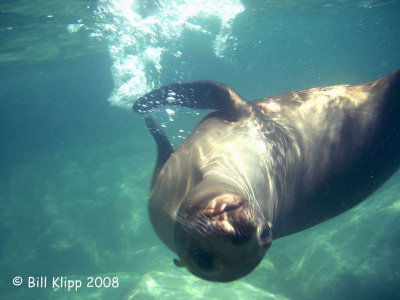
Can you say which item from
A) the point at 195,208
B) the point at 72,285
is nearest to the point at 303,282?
the point at 195,208

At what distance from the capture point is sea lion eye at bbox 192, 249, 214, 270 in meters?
1.18

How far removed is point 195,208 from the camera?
133 cm

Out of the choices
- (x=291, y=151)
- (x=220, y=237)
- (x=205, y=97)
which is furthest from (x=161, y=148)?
(x=220, y=237)

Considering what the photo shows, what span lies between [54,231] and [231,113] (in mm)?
14101

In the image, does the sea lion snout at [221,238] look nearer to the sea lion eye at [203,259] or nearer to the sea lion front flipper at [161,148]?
the sea lion eye at [203,259]

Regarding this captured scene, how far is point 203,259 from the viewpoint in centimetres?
119

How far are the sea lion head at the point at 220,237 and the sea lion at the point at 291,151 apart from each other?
1.54 ft

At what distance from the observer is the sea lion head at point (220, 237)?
117 centimetres

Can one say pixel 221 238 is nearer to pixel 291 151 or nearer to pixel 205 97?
pixel 291 151

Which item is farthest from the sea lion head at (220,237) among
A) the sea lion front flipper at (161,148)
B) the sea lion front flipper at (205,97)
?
the sea lion front flipper at (161,148)

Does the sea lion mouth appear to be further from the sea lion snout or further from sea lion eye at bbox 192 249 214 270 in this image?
sea lion eye at bbox 192 249 214 270

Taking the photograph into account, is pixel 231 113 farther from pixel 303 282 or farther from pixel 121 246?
pixel 121 246

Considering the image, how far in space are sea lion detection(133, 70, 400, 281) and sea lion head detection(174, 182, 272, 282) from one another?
0.47m

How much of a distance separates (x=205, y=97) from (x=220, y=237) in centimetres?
258
